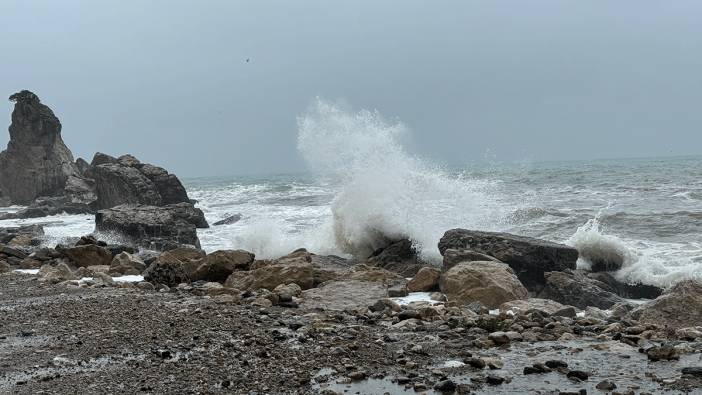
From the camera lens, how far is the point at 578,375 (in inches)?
192

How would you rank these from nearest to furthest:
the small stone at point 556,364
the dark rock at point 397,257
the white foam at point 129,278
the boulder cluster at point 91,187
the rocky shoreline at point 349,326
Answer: the rocky shoreline at point 349,326 < the small stone at point 556,364 < the white foam at point 129,278 < the dark rock at point 397,257 < the boulder cluster at point 91,187

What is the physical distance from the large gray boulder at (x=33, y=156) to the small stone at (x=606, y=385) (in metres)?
46.9

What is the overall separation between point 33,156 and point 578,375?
4959 cm

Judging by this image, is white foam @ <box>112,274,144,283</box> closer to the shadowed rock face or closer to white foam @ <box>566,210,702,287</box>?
white foam @ <box>566,210,702,287</box>

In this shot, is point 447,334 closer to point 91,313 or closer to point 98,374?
point 98,374

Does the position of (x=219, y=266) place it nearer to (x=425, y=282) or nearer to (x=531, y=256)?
(x=425, y=282)

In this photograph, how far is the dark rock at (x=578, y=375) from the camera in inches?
191

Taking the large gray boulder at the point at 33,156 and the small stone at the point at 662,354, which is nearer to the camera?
the small stone at the point at 662,354

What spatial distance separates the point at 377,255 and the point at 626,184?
22.7 m

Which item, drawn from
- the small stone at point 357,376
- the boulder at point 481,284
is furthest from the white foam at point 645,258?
the small stone at point 357,376

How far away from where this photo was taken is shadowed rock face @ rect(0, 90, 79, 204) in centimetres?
4694

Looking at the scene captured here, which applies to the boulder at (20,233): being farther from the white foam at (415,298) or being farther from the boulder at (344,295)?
the white foam at (415,298)

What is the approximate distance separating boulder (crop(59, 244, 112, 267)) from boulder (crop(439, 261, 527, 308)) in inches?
318

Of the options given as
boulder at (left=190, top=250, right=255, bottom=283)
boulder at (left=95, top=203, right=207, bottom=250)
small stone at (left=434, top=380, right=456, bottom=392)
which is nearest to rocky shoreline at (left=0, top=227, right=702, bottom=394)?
small stone at (left=434, top=380, right=456, bottom=392)
